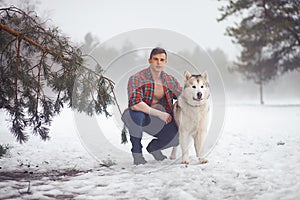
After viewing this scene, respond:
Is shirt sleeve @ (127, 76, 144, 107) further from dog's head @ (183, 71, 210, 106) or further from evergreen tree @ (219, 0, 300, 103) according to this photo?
evergreen tree @ (219, 0, 300, 103)

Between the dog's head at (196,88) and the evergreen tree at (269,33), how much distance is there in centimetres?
1125

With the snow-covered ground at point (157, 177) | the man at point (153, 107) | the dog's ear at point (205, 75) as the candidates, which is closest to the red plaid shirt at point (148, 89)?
the man at point (153, 107)

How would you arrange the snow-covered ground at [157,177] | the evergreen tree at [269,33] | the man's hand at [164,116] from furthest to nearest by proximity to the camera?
1. the evergreen tree at [269,33]
2. the man's hand at [164,116]
3. the snow-covered ground at [157,177]

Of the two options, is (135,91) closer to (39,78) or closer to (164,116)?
(164,116)

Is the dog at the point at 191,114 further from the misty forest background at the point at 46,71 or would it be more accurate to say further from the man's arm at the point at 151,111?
the misty forest background at the point at 46,71

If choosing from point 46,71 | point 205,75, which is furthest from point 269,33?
point 46,71

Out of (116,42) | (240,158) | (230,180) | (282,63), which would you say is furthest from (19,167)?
(282,63)

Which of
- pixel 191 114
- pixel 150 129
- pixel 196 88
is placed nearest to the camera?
pixel 196 88

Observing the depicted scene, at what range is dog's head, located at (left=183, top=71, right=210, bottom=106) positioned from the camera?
A: 8.64 ft

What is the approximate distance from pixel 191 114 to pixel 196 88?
1.02ft

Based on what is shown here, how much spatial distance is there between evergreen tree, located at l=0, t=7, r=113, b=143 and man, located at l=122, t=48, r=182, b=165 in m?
0.37

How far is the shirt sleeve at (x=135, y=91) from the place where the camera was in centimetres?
285

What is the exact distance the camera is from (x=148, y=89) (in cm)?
293

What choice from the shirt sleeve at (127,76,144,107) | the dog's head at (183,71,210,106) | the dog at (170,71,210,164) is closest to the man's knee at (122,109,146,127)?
the shirt sleeve at (127,76,144,107)
